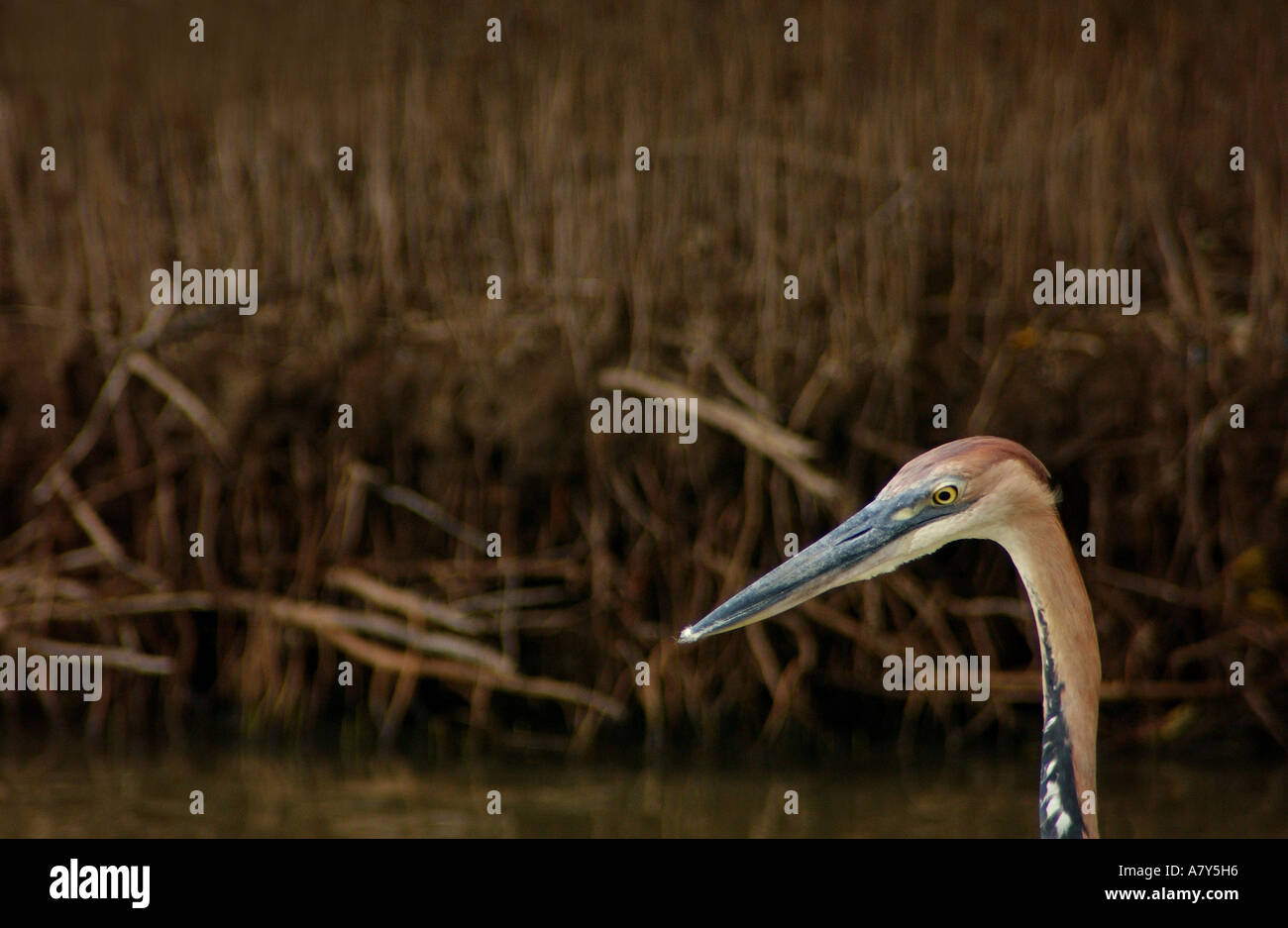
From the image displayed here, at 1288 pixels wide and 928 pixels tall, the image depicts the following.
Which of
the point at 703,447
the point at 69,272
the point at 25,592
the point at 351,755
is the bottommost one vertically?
the point at 351,755

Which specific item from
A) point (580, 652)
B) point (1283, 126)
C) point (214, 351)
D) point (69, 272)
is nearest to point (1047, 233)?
point (1283, 126)

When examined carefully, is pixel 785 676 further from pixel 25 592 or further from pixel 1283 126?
pixel 1283 126

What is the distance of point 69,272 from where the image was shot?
8234mm

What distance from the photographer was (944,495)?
3.61m

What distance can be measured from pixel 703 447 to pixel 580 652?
1282mm

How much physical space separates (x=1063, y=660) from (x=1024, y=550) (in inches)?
11.6
